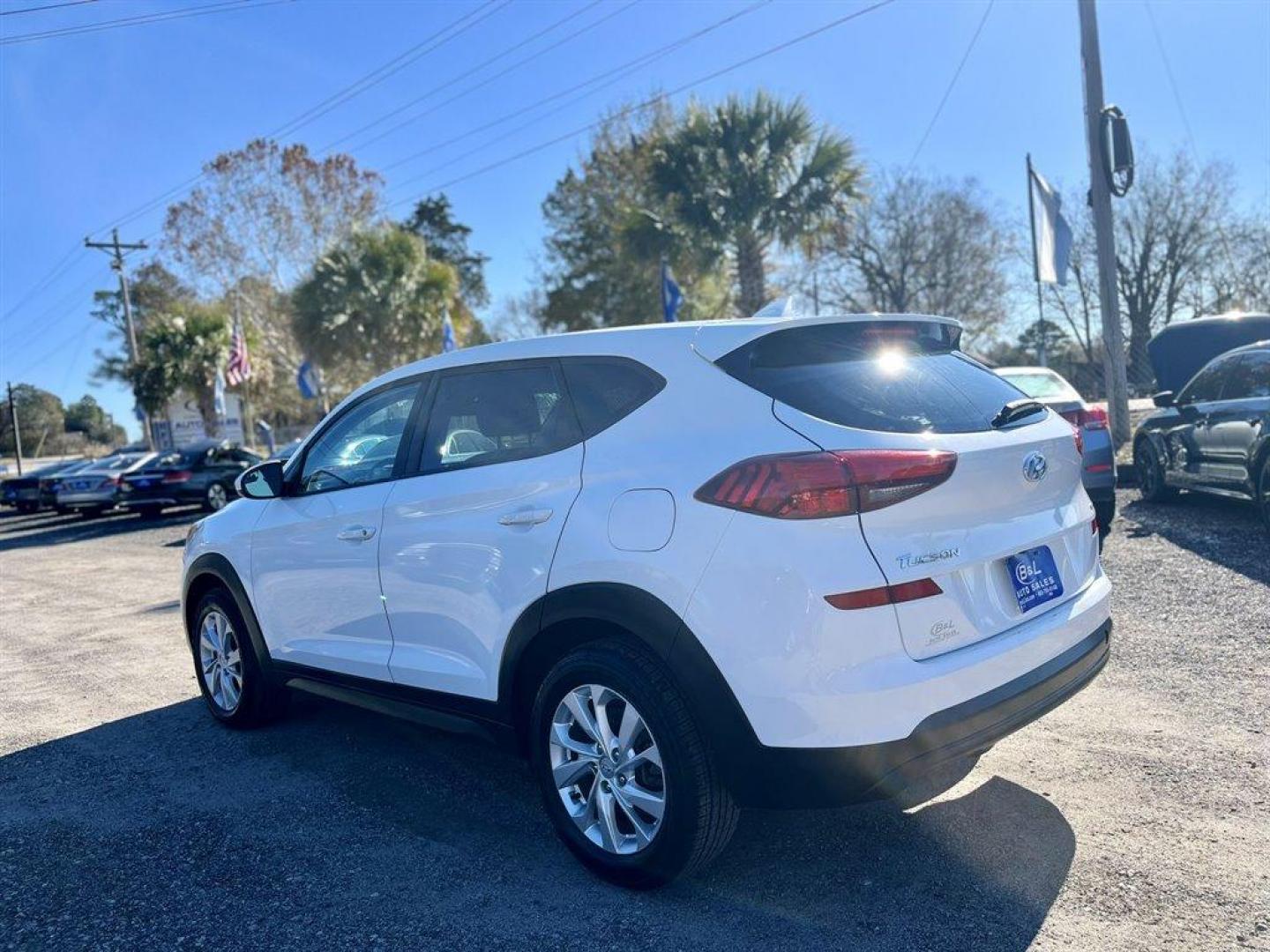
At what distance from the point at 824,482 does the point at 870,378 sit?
574mm

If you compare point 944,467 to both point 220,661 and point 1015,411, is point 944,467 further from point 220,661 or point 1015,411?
point 220,661

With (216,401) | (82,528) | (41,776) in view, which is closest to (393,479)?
(41,776)

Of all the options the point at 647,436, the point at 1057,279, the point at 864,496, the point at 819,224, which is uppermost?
the point at 819,224

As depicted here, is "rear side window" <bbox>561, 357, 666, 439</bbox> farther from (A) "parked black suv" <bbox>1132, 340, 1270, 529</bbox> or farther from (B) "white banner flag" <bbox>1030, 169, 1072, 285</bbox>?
(B) "white banner flag" <bbox>1030, 169, 1072, 285</bbox>

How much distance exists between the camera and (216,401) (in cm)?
3203

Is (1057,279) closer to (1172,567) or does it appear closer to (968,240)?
(1172,567)

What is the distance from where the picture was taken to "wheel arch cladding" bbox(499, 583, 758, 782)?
9.16 ft

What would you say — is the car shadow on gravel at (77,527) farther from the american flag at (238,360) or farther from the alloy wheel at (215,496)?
the american flag at (238,360)

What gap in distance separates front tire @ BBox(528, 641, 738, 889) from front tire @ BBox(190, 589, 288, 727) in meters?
2.11

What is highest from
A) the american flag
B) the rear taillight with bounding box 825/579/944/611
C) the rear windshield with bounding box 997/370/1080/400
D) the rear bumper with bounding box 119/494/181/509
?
the american flag

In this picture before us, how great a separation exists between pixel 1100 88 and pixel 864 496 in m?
14.1

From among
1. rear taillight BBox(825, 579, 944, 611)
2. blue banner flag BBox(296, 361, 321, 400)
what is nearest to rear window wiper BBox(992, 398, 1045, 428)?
rear taillight BBox(825, 579, 944, 611)

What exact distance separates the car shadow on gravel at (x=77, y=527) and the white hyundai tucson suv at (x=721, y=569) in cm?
1738

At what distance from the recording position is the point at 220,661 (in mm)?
5176
